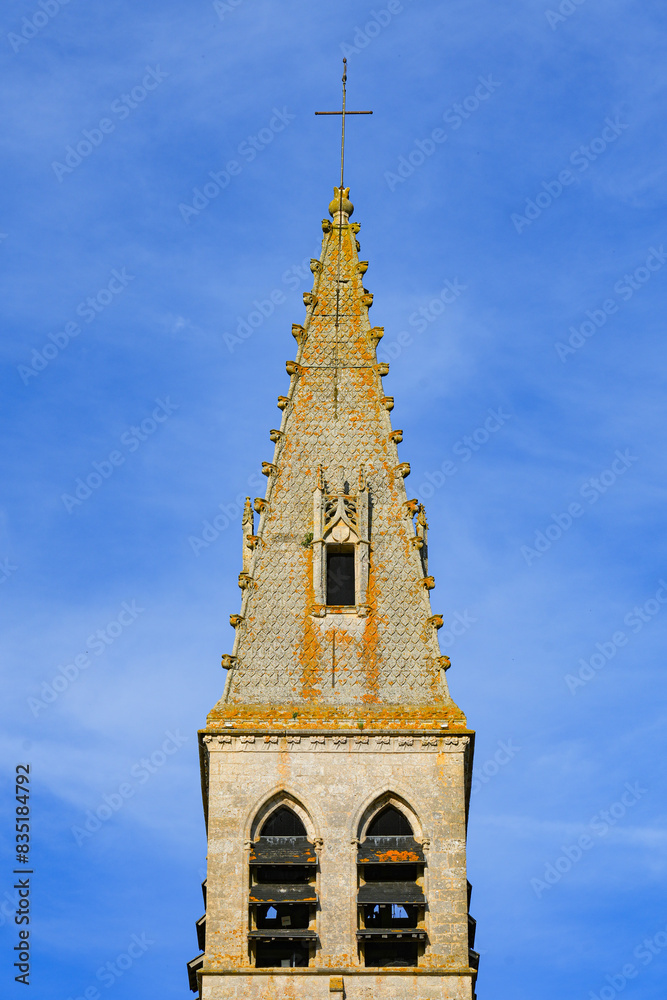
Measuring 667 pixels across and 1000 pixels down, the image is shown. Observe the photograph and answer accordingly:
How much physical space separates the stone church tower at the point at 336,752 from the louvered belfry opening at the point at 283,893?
1.6 inches

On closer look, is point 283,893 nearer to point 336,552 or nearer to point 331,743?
point 331,743

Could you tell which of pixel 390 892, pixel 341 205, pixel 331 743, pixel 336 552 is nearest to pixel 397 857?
pixel 390 892

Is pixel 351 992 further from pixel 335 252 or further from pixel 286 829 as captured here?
pixel 335 252

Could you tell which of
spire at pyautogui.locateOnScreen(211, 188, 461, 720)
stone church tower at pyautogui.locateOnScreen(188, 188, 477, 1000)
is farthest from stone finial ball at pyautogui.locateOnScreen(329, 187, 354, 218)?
stone church tower at pyautogui.locateOnScreen(188, 188, 477, 1000)

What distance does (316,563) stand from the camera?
2055 inches

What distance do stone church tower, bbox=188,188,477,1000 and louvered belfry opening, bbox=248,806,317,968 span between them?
0.13 feet

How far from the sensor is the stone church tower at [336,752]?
47188 mm

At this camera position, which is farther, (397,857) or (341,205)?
(341,205)

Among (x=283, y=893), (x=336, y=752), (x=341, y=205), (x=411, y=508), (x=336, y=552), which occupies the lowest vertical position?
(x=283, y=893)

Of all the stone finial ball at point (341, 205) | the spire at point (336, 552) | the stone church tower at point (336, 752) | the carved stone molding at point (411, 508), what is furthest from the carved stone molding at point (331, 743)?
the stone finial ball at point (341, 205)

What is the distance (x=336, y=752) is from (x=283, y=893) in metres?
3.28

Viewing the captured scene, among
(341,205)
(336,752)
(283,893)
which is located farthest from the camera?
(341,205)

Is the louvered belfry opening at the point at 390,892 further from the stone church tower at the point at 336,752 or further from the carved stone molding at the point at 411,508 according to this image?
the carved stone molding at the point at 411,508

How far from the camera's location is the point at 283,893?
157 feet
